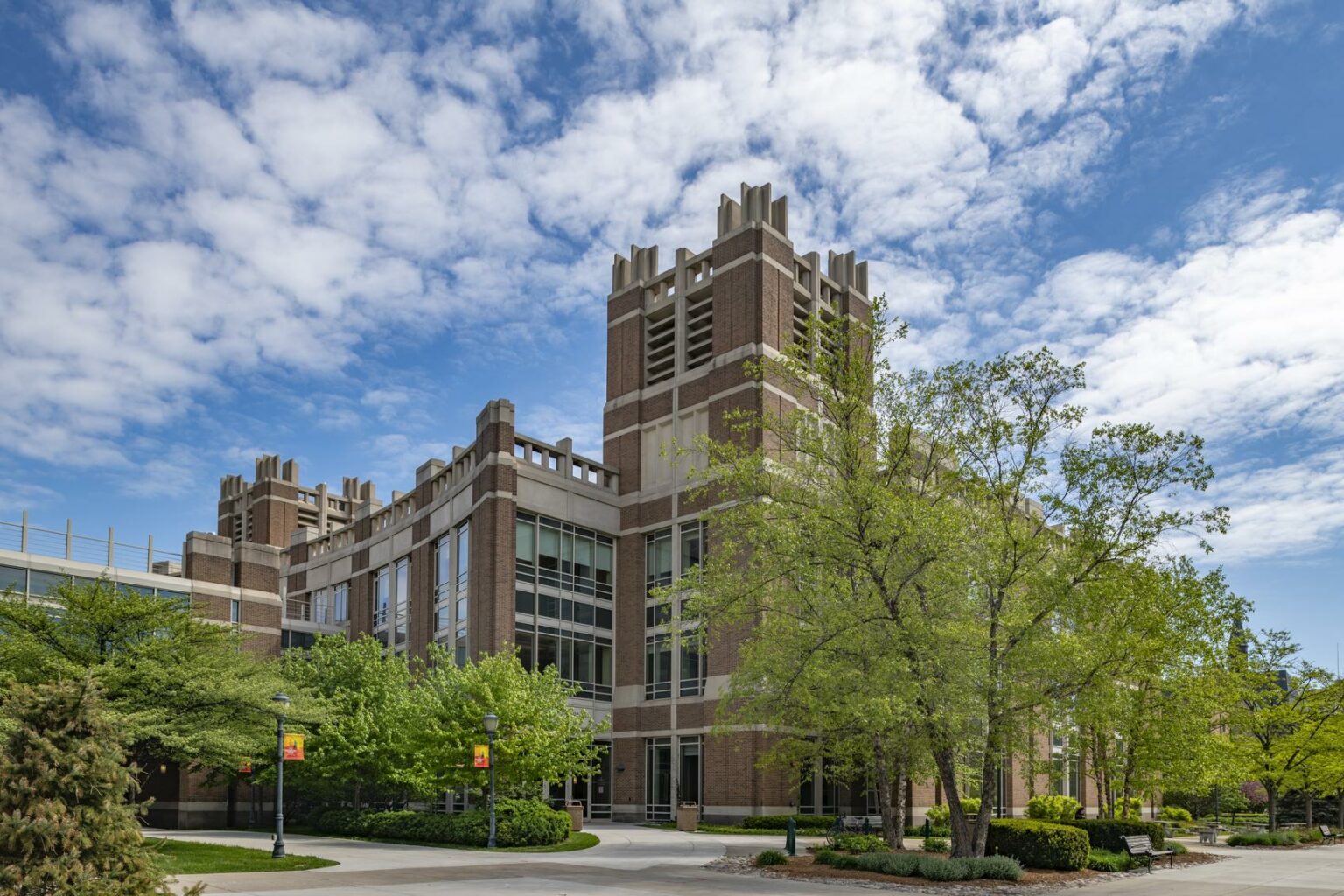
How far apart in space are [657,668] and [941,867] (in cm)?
2520

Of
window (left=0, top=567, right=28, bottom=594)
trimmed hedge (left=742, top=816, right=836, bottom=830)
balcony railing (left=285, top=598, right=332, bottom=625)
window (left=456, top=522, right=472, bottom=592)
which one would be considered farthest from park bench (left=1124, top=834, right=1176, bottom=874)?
balcony railing (left=285, top=598, right=332, bottom=625)

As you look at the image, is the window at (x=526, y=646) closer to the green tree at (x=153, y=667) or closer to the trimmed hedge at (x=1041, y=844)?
the green tree at (x=153, y=667)

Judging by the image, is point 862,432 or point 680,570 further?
point 680,570

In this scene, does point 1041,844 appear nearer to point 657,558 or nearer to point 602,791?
point 602,791

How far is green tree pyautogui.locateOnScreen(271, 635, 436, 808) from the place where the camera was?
33.1 metres

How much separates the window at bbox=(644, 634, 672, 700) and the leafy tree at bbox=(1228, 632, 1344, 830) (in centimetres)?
2199

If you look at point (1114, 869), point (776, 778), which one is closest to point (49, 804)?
point (1114, 869)

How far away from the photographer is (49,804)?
8.88 m

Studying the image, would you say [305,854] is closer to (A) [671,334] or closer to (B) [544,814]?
(B) [544,814]

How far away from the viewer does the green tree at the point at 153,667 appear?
2755cm

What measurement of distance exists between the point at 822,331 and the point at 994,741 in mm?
10104

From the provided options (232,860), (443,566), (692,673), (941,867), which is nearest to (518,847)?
(232,860)

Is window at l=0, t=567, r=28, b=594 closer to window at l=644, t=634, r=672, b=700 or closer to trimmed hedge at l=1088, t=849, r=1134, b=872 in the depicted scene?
window at l=644, t=634, r=672, b=700

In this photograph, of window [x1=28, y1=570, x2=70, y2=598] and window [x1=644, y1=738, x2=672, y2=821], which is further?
window [x1=644, y1=738, x2=672, y2=821]
